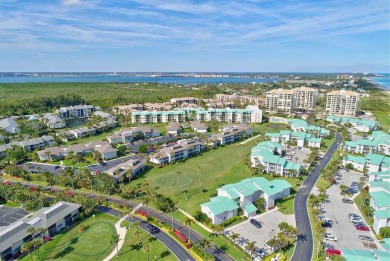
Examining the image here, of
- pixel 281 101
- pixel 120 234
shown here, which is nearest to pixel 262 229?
pixel 120 234

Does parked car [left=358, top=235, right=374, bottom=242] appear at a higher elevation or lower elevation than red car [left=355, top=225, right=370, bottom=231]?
lower

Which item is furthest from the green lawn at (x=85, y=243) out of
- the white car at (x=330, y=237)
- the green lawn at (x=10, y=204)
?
the white car at (x=330, y=237)

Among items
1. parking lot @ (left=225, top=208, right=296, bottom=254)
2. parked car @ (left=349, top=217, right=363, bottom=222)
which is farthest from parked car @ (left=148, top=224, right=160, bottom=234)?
parked car @ (left=349, top=217, right=363, bottom=222)

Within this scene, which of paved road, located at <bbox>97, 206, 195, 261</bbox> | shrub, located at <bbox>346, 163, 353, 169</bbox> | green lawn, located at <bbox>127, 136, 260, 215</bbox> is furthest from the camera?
shrub, located at <bbox>346, 163, 353, 169</bbox>

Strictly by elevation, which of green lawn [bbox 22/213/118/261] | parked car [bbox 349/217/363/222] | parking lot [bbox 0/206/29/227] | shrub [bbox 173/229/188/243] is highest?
parked car [bbox 349/217/363/222]

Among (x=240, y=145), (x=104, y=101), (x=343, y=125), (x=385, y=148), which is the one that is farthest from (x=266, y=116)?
(x=104, y=101)

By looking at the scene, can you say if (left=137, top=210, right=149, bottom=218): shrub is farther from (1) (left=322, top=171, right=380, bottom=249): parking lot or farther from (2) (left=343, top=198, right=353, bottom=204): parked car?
(2) (left=343, top=198, right=353, bottom=204): parked car

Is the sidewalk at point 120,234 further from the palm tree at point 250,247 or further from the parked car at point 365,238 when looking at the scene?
the parked car at point 365,238

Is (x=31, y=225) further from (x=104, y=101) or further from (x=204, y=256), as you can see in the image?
(x=104, y=101)
